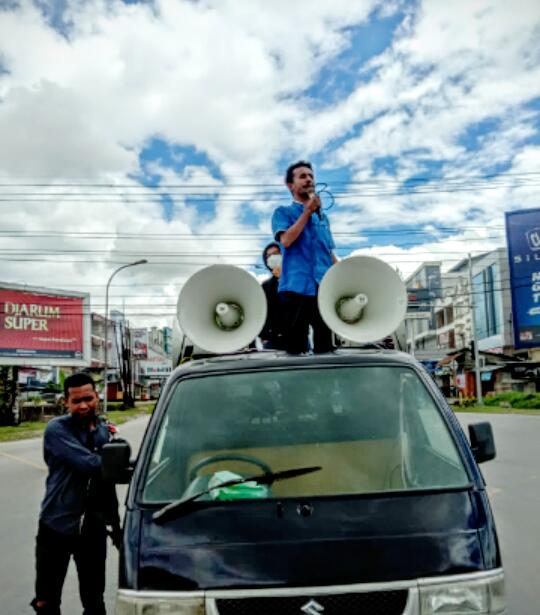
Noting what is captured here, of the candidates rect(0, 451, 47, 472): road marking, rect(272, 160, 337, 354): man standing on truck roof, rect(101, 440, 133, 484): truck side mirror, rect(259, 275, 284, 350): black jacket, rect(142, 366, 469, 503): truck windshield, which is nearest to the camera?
rect(142, 366, 469, 503): truck windshield

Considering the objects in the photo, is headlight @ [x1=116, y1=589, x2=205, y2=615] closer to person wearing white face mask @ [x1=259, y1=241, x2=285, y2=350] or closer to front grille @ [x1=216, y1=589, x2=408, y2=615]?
front grille @ [x1=216, y1=589, x2=408, y2=615]

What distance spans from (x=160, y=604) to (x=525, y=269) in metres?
36.8

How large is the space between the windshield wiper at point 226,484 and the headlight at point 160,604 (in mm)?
293

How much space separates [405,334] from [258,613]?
8.72 feet

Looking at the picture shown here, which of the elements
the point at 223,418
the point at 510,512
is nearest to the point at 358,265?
the point at 223,418

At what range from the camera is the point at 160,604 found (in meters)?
2.39

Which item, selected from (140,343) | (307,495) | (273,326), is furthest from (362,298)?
(140,343)

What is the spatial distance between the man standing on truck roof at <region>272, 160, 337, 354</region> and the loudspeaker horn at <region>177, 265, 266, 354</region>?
0.35 metres

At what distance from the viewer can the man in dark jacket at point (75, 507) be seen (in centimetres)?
366

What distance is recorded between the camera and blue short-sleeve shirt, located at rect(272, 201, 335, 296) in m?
4.32

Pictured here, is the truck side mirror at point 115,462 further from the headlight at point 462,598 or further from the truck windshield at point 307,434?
the headlight at point 462,598

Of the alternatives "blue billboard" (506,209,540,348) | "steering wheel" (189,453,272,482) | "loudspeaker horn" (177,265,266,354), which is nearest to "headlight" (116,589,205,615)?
"steering wheel" (189,453,272,482)

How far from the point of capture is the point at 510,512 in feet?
25.0

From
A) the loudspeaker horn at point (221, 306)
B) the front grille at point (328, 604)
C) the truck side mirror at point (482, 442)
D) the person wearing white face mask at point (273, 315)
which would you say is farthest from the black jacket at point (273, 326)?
the front grille at point (328, 604)
